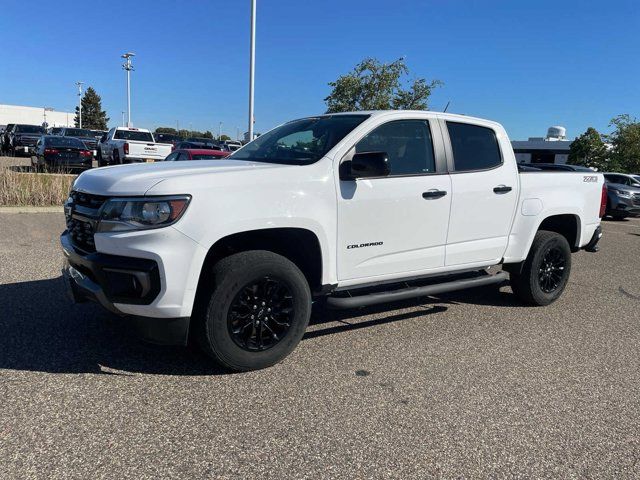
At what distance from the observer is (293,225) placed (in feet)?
12.2

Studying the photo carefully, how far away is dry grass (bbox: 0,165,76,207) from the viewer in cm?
1097

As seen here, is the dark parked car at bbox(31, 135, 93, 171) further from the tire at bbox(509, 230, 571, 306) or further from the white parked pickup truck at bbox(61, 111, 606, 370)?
the tire at bbox(509, 230, 571, 306)

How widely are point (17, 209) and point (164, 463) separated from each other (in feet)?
31.4

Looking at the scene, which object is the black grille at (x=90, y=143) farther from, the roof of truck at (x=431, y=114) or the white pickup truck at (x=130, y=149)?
the roof of truck at (x=431, y=114)

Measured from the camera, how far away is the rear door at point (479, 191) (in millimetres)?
4758

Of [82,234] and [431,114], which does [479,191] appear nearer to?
[431,114]

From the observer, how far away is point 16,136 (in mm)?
→ 26766

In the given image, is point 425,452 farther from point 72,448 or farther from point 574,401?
point 72,448

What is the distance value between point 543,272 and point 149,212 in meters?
4.35

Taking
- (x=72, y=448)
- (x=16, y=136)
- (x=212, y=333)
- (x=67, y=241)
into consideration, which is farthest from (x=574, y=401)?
(x=16, y=136)

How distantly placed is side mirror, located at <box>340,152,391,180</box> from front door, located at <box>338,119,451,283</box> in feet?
0.28

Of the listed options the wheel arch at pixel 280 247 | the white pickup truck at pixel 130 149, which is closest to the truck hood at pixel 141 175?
the wheel arch at pixel 280 247

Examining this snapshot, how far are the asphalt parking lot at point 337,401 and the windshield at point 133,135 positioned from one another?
749 inches

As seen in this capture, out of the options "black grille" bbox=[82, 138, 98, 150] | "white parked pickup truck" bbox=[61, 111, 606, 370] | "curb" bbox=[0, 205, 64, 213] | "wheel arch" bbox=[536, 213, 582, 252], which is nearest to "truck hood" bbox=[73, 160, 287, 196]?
"white parked pickup truck" bbox=[61, 111, 606, 370]
